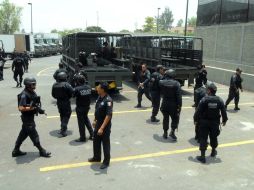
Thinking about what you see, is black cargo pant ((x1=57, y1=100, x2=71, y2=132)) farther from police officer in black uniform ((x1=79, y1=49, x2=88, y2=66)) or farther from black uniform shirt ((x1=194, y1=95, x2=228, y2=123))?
police officer in black uniform ((x1=79, y1=49, x2=88, y2=66))

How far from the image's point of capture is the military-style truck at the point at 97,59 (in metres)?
12.3

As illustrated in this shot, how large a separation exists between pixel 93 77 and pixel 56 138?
4.68m

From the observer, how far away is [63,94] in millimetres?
7805

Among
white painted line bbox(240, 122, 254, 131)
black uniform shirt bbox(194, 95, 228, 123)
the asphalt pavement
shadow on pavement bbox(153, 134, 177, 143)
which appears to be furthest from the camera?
white painted line bbox(240, 122, 254, 131)

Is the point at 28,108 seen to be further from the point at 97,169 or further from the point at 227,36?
the point at 227,36

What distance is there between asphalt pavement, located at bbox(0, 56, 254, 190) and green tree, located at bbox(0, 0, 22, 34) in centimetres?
6163

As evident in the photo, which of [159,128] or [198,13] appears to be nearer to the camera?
[159,128]

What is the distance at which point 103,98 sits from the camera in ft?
19.2

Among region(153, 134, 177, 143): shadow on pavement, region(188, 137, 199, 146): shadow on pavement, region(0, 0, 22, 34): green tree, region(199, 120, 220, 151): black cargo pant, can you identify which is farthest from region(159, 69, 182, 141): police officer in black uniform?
region(0, 0, 22, 34): green tree

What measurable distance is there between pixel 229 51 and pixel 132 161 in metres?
15.4

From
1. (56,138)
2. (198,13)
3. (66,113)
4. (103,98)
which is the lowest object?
(56,138)

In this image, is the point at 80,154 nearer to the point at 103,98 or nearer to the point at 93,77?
the point at 103,98

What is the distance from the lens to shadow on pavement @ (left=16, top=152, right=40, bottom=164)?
6254 millimetres

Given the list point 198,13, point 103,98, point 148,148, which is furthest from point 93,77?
point 198,13
